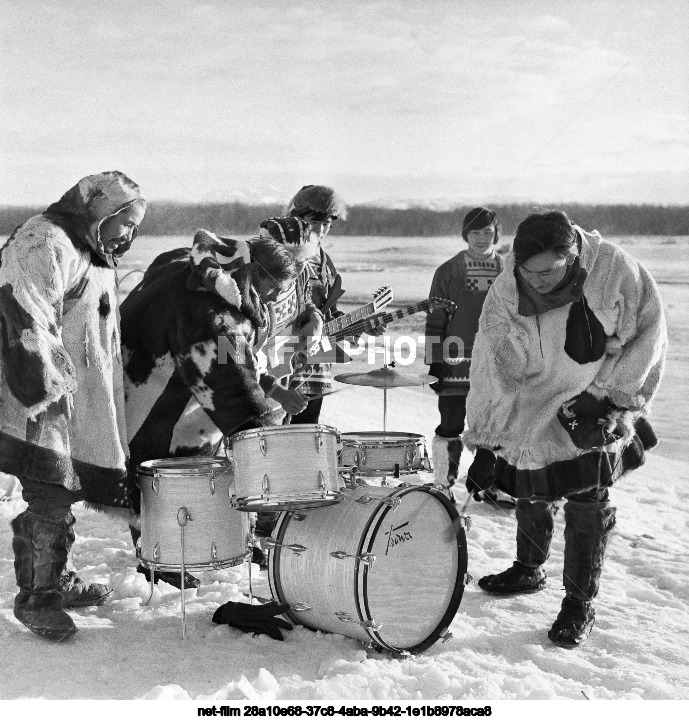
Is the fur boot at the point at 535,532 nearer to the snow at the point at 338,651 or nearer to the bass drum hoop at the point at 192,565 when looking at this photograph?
the snow at the point at 338,651

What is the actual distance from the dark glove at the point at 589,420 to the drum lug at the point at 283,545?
3.50 ft

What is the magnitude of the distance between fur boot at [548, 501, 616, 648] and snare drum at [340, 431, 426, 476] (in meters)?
0.63

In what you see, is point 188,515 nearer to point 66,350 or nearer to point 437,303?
point 66,350

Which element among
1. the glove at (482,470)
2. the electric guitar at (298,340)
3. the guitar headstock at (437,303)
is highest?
the guitar headstock at (437,303)

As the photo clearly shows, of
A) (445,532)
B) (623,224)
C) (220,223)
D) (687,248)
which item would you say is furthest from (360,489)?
(687,248)

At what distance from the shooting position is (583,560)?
3568 mm

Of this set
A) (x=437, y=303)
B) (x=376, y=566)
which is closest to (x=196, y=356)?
(x=376, y=566)

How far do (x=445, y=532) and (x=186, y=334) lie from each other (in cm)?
127

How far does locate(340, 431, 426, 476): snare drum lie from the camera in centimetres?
372

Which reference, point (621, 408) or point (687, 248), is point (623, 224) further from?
point (621, 408)

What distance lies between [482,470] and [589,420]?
0.47 m

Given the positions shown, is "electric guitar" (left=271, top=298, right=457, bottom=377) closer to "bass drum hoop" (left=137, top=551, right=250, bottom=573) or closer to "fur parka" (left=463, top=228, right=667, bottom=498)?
"fur parka" (left=463, top=228, right=667, bottom=498)

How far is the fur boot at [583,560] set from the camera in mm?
3562

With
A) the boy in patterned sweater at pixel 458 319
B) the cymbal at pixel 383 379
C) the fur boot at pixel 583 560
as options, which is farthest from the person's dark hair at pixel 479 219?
the fur boot at pixel 583 560
